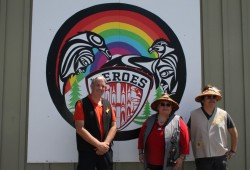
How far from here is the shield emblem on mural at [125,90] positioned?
12.7 ft

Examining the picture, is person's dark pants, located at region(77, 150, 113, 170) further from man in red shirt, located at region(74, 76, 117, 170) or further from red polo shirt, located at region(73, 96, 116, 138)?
red polo shirt, located at region(73, 96, 116, 138)

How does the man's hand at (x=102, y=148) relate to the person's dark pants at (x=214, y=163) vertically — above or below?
above

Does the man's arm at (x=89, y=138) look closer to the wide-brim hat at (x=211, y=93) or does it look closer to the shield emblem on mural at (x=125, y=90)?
the shield emblem on mural at (x=125, y=90)

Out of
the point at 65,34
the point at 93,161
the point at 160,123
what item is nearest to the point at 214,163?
the point at 160,123

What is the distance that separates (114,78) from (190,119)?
39.5 inches

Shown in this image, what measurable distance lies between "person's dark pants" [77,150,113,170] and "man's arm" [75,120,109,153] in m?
0.11

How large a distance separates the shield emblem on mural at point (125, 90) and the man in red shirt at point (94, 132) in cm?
56

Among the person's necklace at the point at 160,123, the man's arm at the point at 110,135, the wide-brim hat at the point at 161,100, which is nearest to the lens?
the man's arm at the point at 110,135

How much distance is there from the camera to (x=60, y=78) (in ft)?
12.7

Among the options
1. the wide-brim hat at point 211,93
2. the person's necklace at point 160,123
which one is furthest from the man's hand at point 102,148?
the wide-brim hat at point 211,93

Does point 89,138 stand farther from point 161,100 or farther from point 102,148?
point 161,100

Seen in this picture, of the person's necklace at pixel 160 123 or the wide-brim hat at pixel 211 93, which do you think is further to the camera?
the wide-brim hat at pixel 211 93

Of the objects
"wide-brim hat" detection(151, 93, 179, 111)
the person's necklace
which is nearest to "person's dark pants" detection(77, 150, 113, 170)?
the person's necklace

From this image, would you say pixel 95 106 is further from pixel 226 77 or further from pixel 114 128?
pixel 226 77
